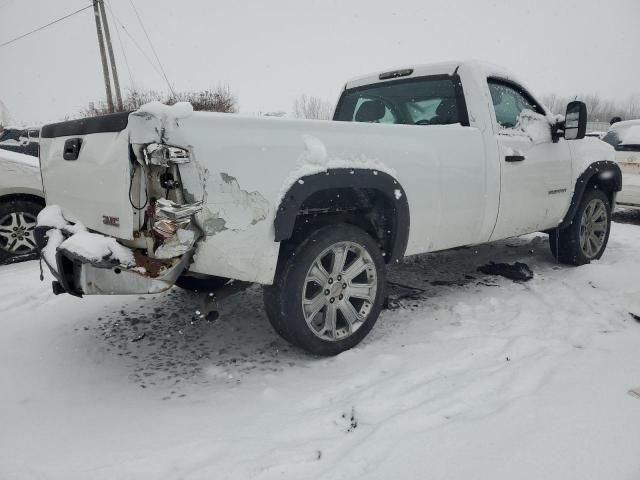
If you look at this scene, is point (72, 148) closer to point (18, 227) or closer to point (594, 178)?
point (18, 227)

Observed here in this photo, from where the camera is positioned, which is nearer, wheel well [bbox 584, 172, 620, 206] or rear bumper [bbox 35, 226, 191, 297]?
rear bumper [bbox 35, 226, 191, 297]

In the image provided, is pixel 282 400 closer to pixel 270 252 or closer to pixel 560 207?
pixel 270 252

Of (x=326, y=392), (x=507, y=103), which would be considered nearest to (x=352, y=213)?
(x=326, y=392)

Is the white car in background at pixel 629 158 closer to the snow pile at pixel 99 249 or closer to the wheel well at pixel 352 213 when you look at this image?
the wheel well at pixel 352 213

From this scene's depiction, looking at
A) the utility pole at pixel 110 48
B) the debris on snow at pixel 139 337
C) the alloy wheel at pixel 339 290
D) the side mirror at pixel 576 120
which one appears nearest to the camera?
the alloy wheel at pixel 339 290

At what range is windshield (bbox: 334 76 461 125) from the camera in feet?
12.1

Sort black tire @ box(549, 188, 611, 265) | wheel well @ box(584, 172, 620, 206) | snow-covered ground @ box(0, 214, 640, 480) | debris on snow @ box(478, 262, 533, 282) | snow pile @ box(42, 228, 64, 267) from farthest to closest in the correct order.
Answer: wheel well @ box(584, 172, 620, 206) < black tire @ box(549, 188, 611, 265) < debris on snow @ box(478, 262, 533, 282) < snow pile @ box(42, 228, 64, 267) < snow-covered ground @ box(0, 214, 640, 480)

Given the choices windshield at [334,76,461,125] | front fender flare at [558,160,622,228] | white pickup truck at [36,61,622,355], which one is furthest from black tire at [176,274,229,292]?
front fender flare at [558,160,622,228]

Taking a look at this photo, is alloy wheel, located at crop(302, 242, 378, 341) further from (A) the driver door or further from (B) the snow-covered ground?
(A) the driver door

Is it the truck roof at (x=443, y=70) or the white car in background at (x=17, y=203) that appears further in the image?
the white car in background at (x=17, y=203)

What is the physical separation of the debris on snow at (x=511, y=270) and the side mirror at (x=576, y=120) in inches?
55.0

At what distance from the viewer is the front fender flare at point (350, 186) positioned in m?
2.45

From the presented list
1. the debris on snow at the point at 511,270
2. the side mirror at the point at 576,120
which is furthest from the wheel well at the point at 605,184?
Answer: the debris on snow at the point at 511,270

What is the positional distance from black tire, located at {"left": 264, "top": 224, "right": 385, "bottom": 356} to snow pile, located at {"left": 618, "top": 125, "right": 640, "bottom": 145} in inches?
278
